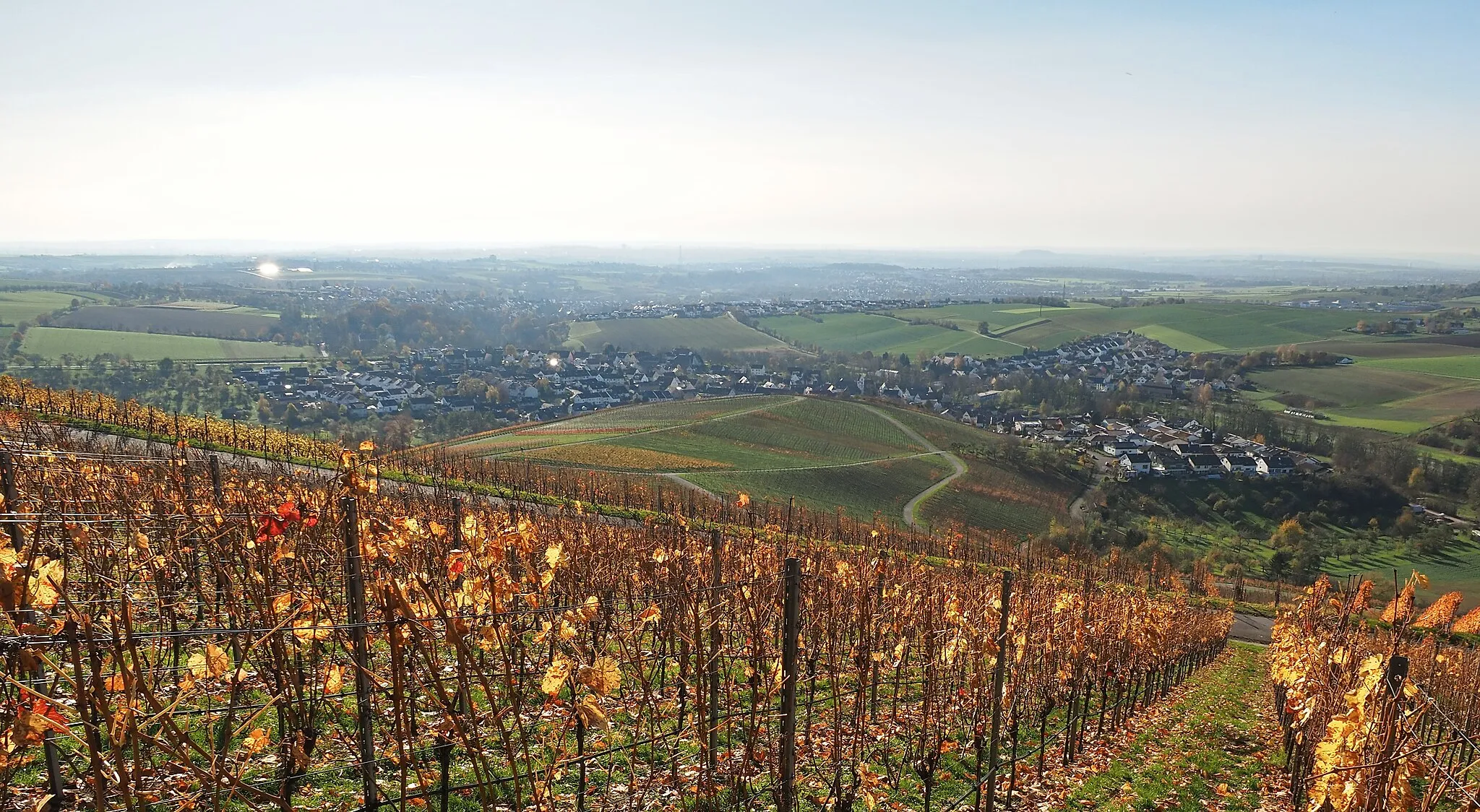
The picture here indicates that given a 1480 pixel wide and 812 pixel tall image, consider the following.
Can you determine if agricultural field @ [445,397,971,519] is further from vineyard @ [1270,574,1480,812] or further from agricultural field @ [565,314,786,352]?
agricultural field @ [565,314,786,352]

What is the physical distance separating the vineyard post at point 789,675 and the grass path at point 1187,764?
4882mm

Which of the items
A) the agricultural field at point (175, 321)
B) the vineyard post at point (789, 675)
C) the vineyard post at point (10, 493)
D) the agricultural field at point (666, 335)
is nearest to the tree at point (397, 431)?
the agricultural field at point (175, 321)

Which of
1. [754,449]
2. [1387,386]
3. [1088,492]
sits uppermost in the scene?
[1387,386]

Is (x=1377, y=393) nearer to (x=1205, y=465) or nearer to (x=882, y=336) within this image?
(x=1205, y=465)

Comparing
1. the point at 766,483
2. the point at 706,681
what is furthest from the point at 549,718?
the point at 766,483

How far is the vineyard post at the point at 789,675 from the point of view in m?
4.49

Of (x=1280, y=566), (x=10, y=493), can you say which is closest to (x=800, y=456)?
(x=1280, y=566)

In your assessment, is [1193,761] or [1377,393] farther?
[1377,393]

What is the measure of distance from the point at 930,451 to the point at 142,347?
81.3 meters

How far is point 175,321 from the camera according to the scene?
99.2 m

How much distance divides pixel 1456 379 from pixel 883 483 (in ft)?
275

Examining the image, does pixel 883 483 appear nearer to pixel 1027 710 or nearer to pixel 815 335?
pixel 1027 710

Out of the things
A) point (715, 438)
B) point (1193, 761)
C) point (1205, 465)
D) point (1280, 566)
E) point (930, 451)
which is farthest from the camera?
point (1205, 465)

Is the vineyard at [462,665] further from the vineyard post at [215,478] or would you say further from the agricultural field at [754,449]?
the agricultural field at [754,449]
